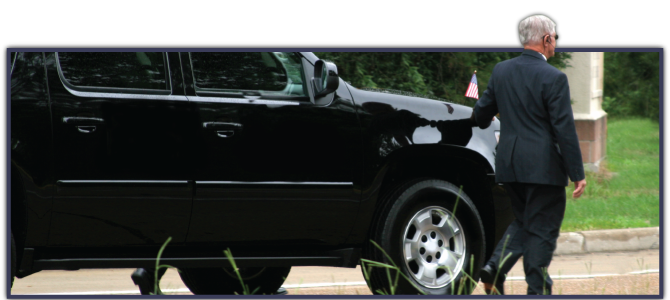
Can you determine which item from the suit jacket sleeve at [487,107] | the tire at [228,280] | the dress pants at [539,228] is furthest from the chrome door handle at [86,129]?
the dress pants at [539,228]

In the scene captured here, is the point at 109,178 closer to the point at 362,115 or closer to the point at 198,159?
the point at 198,159

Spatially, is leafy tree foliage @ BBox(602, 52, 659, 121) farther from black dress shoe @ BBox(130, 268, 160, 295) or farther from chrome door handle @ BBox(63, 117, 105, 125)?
chrome door handle @ BBox(63, 117, 105, 125)

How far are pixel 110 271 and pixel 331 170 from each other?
128 inches

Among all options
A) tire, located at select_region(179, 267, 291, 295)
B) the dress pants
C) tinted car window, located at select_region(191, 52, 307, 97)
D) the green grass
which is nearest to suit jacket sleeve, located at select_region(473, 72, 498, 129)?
the dress pants

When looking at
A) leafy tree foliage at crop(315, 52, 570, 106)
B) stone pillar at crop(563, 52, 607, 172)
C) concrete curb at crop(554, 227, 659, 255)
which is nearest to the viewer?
concrete curb at crop(554, 227, 659, 255)

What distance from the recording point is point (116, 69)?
14.7 feet

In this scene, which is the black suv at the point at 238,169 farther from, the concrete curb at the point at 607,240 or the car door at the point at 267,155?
the concrete curb at the point at 607,240

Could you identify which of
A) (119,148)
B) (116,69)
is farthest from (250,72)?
(119,148)

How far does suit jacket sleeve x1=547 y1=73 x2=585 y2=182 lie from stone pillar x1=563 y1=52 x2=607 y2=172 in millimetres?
8149

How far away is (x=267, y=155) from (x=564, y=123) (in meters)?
1.55

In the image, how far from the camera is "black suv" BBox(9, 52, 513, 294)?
4281mm

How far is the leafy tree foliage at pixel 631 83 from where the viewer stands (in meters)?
17.2

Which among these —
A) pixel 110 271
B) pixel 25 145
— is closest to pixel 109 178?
pixel 25 145

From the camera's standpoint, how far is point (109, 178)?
4355 millimetres
